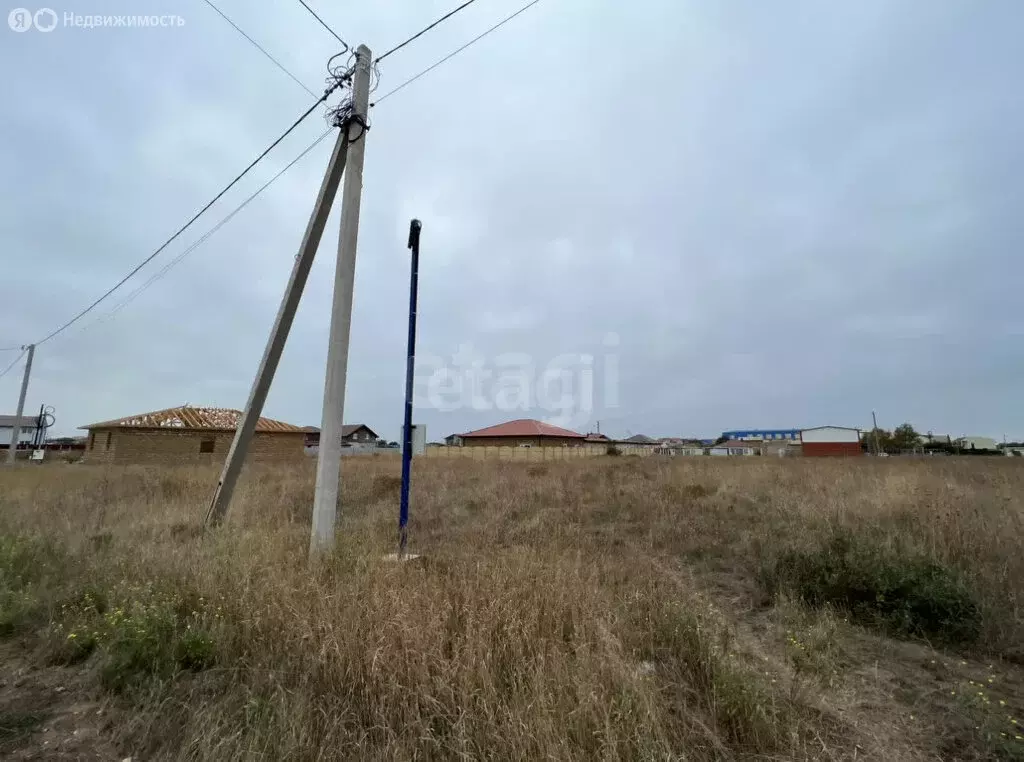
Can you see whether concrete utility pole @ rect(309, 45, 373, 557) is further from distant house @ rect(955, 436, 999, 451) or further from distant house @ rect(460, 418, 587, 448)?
distant house @ rect(955, 436, 999, 451)

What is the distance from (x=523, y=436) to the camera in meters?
58.1

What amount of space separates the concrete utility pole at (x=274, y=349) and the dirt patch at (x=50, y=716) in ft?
11.8

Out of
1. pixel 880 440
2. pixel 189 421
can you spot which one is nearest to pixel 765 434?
pixel 880 440

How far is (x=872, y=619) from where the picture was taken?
385 cm

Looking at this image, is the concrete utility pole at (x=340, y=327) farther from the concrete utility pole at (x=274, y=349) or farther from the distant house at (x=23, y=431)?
the distant house at (x=23, y=431)

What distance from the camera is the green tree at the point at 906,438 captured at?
61281 millimetres

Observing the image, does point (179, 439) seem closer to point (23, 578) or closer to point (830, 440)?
point (23, 578)

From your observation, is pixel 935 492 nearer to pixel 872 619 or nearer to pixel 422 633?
pixel 872 619

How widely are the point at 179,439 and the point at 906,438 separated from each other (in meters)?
79.1

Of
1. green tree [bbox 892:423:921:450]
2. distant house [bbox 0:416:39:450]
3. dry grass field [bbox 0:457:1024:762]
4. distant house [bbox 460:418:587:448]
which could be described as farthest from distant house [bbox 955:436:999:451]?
distant house [bbox 0:416:39:450]

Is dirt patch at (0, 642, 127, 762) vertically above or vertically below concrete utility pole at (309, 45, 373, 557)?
below

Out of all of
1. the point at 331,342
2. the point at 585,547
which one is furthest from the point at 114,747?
the point at 585,547

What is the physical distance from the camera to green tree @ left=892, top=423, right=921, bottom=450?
61281 millimetres

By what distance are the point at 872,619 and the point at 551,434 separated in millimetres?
55174
